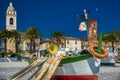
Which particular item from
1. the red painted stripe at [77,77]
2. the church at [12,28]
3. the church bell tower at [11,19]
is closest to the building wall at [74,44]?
the church at [12,28]

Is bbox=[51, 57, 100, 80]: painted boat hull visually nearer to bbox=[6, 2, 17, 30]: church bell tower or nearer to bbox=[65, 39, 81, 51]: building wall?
bbox=[6, 2, 17, 30]: church bell tower

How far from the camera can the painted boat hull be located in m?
17.8

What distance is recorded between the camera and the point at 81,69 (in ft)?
59.1

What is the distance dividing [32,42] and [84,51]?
117 meters

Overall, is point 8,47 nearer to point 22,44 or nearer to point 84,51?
point 22,44

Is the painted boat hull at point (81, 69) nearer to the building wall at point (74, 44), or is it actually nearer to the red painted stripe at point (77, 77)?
the red painted stripe at point (77, 77)

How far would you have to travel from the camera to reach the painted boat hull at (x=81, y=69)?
1784cm

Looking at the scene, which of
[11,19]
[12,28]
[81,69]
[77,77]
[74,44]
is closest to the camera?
[81,69]

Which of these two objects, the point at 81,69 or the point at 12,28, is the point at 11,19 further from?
the point at 81,69

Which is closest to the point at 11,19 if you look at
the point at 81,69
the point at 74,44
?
the point at 74,44

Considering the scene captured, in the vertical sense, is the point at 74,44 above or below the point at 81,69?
above

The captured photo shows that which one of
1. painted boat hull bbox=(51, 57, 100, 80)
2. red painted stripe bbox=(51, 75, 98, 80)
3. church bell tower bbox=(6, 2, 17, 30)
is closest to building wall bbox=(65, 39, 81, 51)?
church bell tower bbox=(6, 2, 17, 30)

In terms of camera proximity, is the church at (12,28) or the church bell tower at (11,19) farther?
the church bell tower at (11,19)

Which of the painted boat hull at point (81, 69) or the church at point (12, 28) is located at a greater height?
the church at point (12, 28)
